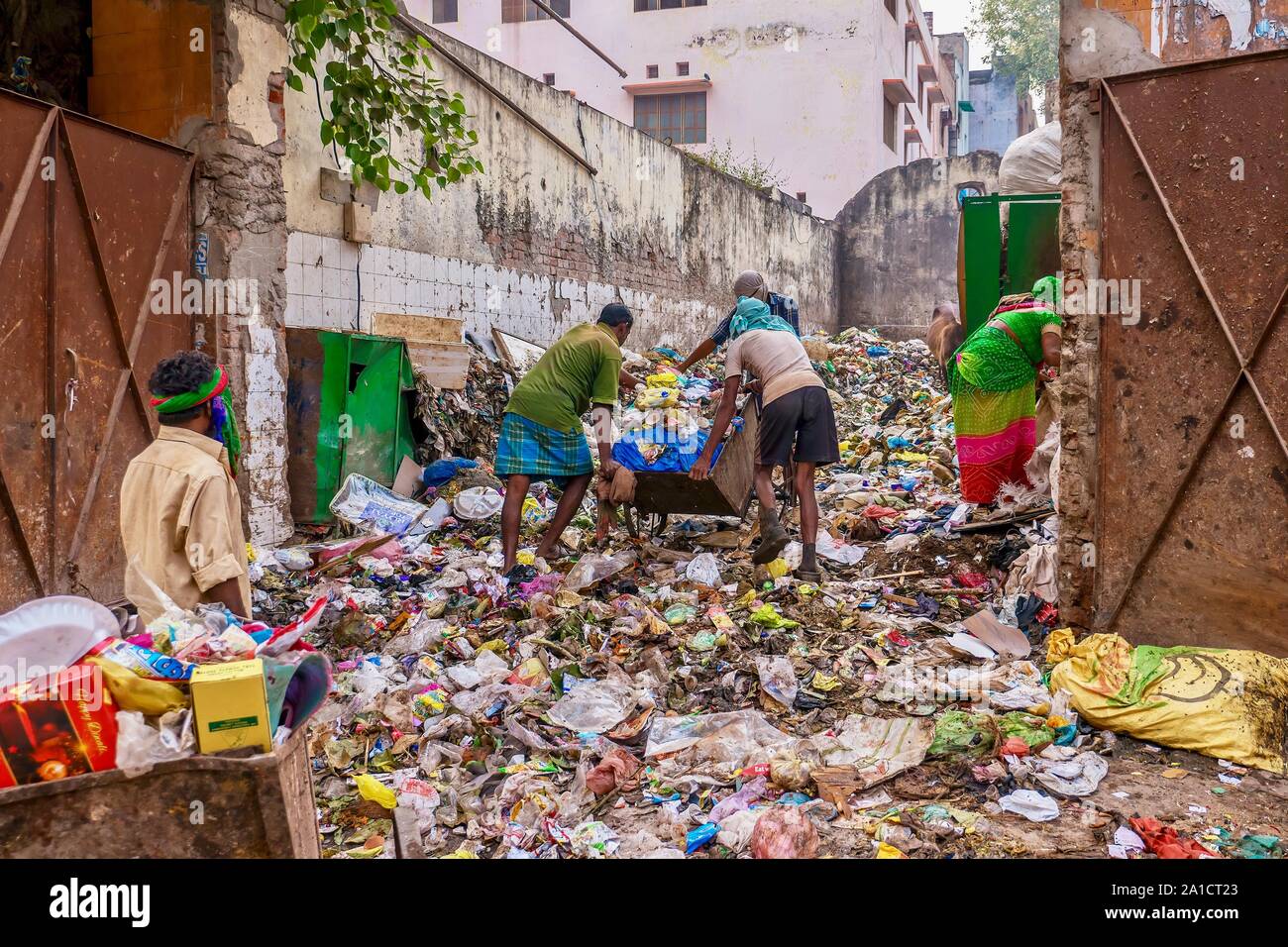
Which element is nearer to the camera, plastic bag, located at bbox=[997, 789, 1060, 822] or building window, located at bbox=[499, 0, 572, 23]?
plastic bag, located at bbox=[997, 789, 1060, 822]

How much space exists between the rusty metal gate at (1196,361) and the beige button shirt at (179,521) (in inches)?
138

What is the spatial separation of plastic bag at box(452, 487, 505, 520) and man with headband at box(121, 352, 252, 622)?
393 centimetres

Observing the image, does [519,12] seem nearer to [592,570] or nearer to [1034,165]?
[1034,165]

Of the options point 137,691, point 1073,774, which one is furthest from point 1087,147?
point 137,691

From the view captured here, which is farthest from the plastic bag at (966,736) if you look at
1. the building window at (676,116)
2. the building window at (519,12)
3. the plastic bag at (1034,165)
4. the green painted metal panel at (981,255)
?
the building window at (519,12)

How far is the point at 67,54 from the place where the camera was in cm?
607

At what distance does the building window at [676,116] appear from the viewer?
81.0 ft

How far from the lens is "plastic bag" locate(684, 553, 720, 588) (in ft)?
18.7

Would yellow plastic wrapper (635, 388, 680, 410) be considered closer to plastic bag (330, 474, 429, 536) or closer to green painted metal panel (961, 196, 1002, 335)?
plastic bag (330, 474, 429, 536)

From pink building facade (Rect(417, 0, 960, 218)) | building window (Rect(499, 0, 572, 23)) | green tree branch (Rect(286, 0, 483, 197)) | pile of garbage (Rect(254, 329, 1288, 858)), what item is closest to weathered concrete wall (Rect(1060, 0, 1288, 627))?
pile of garbage (Rect(254, 329, 1288, 858))

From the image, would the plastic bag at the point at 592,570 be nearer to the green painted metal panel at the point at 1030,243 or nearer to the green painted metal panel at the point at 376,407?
the green painted metal panel at the point at 376,407

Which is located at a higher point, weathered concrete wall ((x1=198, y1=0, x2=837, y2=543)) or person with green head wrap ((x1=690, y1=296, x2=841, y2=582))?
weathered concrete wall ((x1=198, y1=0, x2=837, y2=543))
